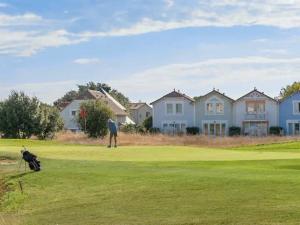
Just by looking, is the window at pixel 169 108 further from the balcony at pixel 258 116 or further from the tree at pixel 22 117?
the tree at pixel 22 117

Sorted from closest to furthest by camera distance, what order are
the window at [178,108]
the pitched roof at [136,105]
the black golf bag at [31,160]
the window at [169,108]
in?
the black golf bag at [31,160], the window at [178,108], the window at [169,108], the pitched roof at [136,105]

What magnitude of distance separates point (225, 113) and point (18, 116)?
35819 mm

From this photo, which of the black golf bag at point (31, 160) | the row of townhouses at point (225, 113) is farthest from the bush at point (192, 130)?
the black golf bag at point (31, 160)

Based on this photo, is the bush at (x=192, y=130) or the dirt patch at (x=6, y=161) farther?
the bush at (x=192, y=130)

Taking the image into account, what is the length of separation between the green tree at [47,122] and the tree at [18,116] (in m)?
0.65

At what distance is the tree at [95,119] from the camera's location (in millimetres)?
72438

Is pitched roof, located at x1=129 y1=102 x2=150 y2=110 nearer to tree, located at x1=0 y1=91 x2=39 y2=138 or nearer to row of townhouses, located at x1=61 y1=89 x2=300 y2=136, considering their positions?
row of townhouses, located at x1=61 y1=89 x2=300 y2=136

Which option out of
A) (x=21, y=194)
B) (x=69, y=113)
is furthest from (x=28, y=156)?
(x=69, y=113)

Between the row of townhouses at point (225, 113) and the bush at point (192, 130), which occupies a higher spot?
the row of townhouses at point (225, 113)

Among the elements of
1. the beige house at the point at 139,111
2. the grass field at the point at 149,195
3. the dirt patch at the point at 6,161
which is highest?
the beige house at the point at 139,111

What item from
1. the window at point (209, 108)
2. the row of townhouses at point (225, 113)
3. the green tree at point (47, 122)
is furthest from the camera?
the window at point (209, 108)

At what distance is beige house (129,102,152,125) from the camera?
13862 centimetres

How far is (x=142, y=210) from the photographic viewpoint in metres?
14.1

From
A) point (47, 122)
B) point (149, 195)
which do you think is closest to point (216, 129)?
point (47, 122)
